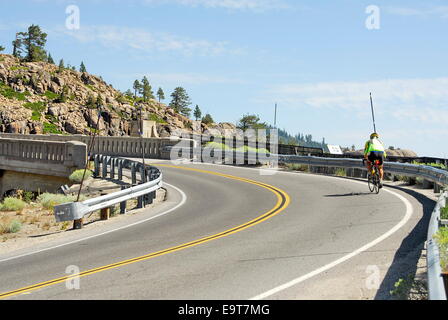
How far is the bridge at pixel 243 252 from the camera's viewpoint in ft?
22.6

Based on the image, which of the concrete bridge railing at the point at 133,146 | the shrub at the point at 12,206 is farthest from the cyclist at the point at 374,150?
the concrete bridge railing at the point at 133,146

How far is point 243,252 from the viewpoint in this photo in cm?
891

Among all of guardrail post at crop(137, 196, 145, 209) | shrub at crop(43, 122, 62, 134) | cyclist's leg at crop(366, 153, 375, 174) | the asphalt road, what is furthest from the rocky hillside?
the asphalt road

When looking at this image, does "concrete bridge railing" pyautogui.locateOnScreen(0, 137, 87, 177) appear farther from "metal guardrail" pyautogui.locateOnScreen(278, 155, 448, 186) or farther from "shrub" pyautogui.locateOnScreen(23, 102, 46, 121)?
"shrub" pyautogui.locateOnScreen(23, 102, 46, 121)

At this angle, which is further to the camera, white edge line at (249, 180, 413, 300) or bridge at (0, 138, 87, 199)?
bridge at (0, 138, 87, 199)

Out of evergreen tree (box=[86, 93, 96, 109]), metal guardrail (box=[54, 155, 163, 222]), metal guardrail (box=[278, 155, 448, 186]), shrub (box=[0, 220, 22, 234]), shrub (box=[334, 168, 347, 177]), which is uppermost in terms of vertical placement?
evergreen tree (box=[86, 93, 96, 109])

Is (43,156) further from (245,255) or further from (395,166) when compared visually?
(245,255)

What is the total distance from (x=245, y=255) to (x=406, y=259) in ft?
8.78

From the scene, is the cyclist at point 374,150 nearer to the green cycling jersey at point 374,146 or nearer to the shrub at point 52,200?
the green cycling jersey at point 374,146

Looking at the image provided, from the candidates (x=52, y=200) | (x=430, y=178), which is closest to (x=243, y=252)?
(x=52, y=200)

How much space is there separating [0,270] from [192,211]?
637 cm

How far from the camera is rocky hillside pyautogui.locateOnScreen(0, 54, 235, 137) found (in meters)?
133

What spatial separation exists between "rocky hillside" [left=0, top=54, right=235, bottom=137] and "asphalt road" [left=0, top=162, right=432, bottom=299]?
123936 mm
